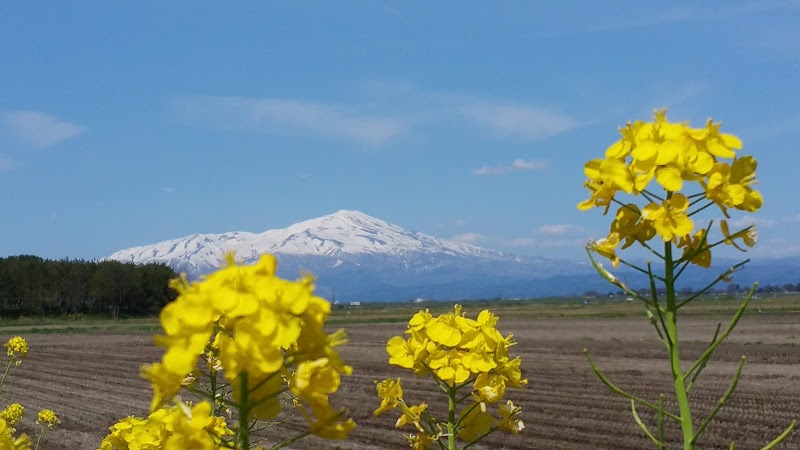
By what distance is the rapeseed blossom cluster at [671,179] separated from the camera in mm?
1902

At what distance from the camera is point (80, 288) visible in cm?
6469

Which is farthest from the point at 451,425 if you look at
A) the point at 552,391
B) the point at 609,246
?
the point at 552,391

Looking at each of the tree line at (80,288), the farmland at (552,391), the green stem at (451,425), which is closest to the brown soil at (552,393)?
the farmland at (552,391)

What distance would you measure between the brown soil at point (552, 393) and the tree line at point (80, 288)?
1330 inches

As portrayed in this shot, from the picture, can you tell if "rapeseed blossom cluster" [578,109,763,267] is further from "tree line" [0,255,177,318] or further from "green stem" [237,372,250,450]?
"tree line" [0,255,177,318]

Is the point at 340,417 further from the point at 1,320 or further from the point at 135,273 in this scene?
the point at 135,273

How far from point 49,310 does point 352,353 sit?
43.2 metres

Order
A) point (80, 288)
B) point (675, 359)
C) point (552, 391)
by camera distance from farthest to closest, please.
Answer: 1. point (80, 288)
2. point (552, 391)
3. point (675, 359)

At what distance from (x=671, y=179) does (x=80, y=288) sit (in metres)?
67.9

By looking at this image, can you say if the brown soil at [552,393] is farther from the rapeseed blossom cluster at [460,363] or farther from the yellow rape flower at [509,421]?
the rapeseed blossom cluster at [460,363]

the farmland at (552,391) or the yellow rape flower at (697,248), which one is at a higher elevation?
the yellow rape flower at (697,248)

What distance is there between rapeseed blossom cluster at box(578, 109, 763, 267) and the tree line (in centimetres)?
6325

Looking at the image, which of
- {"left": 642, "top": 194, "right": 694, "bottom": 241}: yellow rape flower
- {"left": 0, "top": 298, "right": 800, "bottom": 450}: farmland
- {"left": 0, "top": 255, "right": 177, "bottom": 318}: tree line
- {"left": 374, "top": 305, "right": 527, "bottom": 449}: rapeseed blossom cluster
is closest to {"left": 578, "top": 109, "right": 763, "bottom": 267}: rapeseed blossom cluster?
{"left": 642, "top": 194, "right": 694, "bottom": 241}: yellow rape flower

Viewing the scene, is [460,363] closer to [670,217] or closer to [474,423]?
[474,423]
